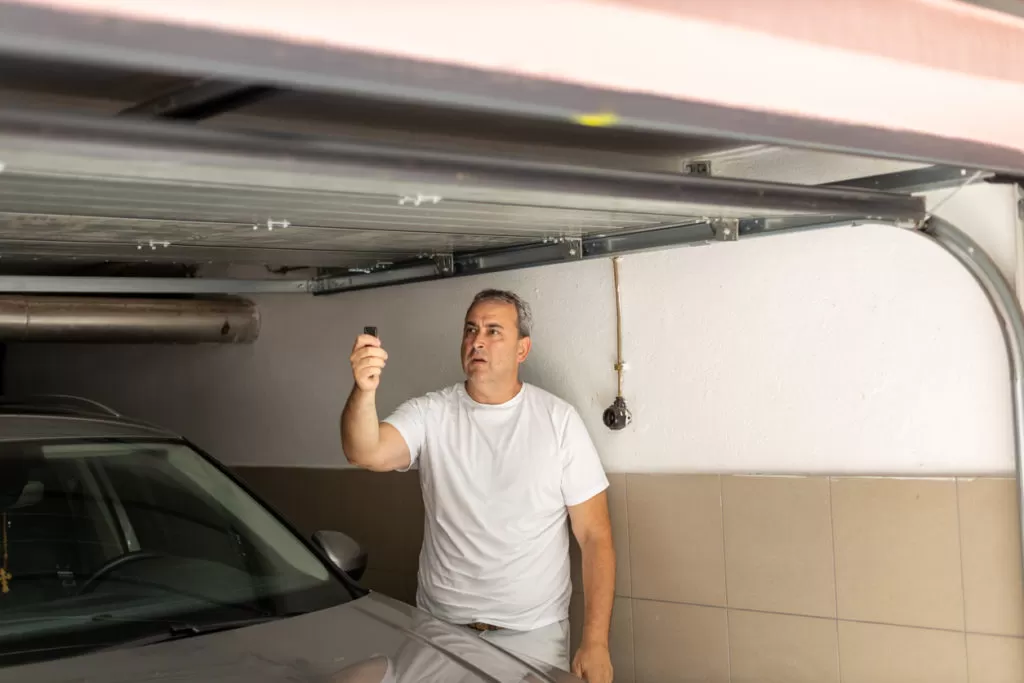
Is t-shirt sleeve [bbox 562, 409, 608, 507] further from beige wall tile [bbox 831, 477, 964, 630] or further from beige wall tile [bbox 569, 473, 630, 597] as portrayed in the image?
beige wall tile [bbox 831, 477, 964, 630]

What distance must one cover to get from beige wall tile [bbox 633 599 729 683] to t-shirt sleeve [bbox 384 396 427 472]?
3.11 feet

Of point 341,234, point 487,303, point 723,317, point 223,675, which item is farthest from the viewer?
point 487,303

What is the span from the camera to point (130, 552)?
2832 millimetres

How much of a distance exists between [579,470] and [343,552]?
33.2 inches

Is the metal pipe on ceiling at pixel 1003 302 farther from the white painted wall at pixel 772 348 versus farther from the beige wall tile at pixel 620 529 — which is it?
the beige wall tile at pixel 620 529

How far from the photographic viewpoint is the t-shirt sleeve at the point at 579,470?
3430mm

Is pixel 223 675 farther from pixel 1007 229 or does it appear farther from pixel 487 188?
pixel 1007 229

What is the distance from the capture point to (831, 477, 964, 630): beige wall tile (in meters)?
2.77

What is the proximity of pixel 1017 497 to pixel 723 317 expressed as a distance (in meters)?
1.04

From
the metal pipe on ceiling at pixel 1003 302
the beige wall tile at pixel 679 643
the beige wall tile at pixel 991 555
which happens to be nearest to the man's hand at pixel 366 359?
the beige wall tile at pixel 679 643

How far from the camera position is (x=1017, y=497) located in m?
2.63

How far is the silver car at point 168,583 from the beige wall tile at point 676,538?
90 cm

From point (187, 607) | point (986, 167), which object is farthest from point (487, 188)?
point (187, 607)

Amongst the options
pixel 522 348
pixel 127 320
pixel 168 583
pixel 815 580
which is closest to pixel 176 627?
pixel 168 583
